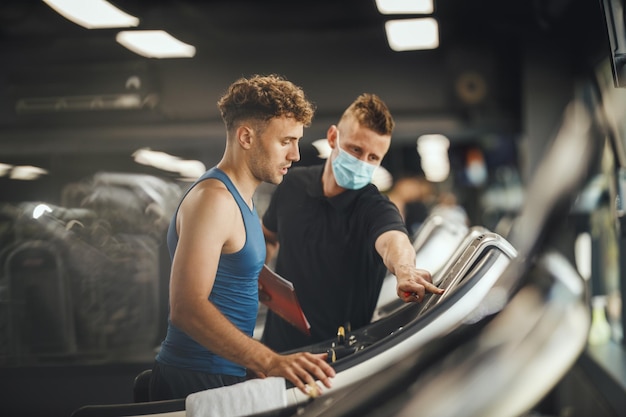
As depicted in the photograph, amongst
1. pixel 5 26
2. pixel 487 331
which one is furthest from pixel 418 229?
pixel 5 26

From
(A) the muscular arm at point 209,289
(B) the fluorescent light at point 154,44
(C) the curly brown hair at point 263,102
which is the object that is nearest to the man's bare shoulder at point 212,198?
(A) the muscular arm at point 209,289

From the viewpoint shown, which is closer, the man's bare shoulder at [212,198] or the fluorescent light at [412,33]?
the man's bare shoulder at [212,198]

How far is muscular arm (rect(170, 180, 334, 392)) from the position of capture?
1062mm

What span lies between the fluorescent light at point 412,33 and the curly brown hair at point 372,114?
1.06ft

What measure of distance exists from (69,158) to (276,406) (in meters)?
0.69

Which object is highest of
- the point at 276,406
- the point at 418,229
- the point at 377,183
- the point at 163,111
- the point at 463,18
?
the point at 463,18

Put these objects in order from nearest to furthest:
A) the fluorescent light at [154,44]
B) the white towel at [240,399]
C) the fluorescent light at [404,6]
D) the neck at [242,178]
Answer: the white towel at [240,399], the neck at [242,178], the fluorescent light at [154,44], the fluorescent light at [404,6]

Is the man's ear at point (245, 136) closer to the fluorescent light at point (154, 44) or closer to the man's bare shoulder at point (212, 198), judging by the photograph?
the man's bare shoulder at point (212, 198)

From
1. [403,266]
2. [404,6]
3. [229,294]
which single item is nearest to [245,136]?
[229,294]

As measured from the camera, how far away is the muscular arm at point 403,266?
3.85 ft

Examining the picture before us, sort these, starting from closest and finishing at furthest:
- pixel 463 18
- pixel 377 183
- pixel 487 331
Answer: pixel 487 331
pixel 377 183
pixel 463 18

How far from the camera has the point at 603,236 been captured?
3506 mm

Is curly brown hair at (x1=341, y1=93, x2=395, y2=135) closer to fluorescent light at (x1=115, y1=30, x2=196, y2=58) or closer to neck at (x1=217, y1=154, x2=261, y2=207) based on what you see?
neck at (x1=217, y1=154, x2=261, y2=207)

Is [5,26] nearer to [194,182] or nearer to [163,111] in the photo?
[163,111]
